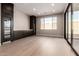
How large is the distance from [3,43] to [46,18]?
27.5 ft

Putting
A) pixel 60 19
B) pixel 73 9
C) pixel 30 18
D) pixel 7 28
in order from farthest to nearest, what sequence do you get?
pixel 30 18 < pixel 60 19 < pixel 7 28 < pixel 73 9

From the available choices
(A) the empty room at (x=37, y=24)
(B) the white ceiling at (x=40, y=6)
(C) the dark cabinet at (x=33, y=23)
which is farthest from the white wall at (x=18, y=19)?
(C) the dark cabinet at (x=33, y=23)

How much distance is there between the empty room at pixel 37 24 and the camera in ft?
21.3

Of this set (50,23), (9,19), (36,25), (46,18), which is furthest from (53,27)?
(9,19)

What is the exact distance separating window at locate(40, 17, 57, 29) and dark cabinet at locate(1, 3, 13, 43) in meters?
6.89

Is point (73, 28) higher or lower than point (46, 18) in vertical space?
lower

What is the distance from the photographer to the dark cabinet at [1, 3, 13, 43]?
6.36 meters

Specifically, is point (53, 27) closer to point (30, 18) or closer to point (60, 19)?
point (60, 19)

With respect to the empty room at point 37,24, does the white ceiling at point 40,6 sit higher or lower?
higher

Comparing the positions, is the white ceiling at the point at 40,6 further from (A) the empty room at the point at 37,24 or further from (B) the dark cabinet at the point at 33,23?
(B) the dark cabinet at the point at 33,23

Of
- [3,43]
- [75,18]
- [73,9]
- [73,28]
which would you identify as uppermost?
[73,9]

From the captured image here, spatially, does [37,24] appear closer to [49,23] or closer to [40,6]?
[49,23]

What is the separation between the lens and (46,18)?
13.8m

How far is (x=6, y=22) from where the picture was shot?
6.78 metres
